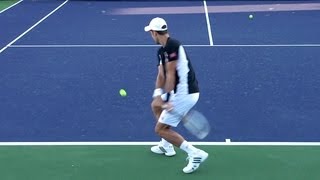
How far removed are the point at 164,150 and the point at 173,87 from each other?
1181 mm

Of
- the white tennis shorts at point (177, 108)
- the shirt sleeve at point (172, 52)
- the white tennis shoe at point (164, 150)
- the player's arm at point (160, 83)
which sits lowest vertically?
the white tennis shoe at point (164, 150)

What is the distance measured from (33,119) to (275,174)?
408 centimetres

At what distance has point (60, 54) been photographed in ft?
45.2

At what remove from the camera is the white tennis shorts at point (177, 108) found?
6.59 metres

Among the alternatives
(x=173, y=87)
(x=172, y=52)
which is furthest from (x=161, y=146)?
(x=172, y=52)

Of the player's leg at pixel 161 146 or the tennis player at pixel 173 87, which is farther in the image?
the player's leg at pixel 161 146

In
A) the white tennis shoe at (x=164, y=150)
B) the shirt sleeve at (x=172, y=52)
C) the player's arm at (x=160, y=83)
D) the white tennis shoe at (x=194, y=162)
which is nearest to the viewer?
the shirt sleeve at (x=172, y=52)

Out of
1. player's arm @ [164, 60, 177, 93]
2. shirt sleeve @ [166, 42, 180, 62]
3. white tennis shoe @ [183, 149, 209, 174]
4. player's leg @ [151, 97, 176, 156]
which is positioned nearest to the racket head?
white tennis shoe @ [183, 149, 209, 174]

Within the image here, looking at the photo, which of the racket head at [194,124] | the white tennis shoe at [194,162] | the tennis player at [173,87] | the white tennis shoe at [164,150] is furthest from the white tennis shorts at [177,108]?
the white tennis shoe at [164,150]

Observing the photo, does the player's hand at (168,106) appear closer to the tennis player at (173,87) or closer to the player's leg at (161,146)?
the tennis player at (173,87)

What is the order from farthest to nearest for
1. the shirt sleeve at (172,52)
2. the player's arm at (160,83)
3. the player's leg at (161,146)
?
1. the player's leg at (161,146)
2. the player's arm at (160,83)
3. the shirt sleeve at (172,52)

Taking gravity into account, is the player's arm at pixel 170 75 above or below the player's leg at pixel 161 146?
above

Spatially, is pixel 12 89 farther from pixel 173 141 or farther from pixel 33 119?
pixel 173 141

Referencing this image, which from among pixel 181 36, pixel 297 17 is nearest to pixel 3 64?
pixel 181 36
